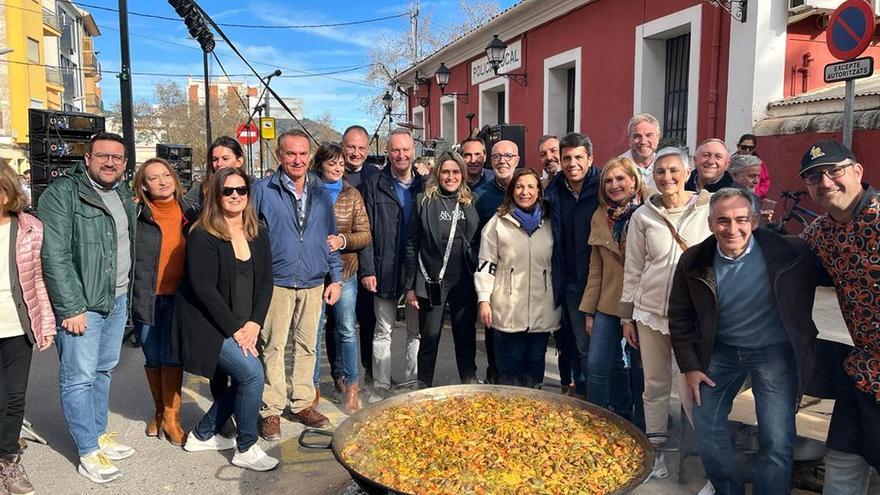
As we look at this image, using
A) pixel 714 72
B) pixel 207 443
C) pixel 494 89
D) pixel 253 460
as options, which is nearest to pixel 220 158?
pixel 207 443

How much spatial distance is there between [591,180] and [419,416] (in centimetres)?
205

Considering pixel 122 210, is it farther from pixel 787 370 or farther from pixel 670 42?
pixel 670 42

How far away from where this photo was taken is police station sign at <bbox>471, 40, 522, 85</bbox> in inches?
601

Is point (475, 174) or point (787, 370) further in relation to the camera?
point (475, 174)

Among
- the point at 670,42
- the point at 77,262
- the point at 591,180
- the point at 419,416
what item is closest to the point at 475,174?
the point at 591,180

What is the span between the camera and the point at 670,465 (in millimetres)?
3844

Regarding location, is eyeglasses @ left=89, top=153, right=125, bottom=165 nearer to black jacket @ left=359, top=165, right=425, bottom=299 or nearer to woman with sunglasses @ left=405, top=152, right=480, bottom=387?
black jacket @ left=359, top=165, right=425, bottom=299

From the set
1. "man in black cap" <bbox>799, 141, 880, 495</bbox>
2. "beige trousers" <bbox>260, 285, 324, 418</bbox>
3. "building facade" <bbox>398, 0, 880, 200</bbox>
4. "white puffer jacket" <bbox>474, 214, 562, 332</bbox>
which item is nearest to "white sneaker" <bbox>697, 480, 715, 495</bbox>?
"man in black cap" <bbox>799, 141, 880, 495</bbox>

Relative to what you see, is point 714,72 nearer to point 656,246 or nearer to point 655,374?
point 656,246

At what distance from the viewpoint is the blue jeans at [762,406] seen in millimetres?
2904

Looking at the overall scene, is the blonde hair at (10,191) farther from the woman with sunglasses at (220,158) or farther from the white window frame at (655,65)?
the white window frame at (655,65)

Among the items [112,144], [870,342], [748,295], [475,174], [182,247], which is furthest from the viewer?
[475,174]

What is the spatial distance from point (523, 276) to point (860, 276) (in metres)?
2.12

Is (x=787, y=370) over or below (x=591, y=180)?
below
